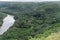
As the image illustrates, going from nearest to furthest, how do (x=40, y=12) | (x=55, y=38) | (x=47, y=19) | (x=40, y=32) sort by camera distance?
(x=55, y=38) → (x=40, y=32) → (x=47, y=19) → (x=40, y=12)

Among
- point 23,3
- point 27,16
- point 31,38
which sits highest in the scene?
point 23,3

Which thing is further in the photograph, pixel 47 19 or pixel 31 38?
pixel 47 19

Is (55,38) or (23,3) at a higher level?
(23,3)

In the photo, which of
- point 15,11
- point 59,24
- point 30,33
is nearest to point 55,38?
point 30,33

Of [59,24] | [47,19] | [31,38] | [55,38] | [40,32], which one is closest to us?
[55,38]

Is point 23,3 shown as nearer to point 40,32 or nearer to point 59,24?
point 59,24

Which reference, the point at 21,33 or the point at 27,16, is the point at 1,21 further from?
the point at 21,33
